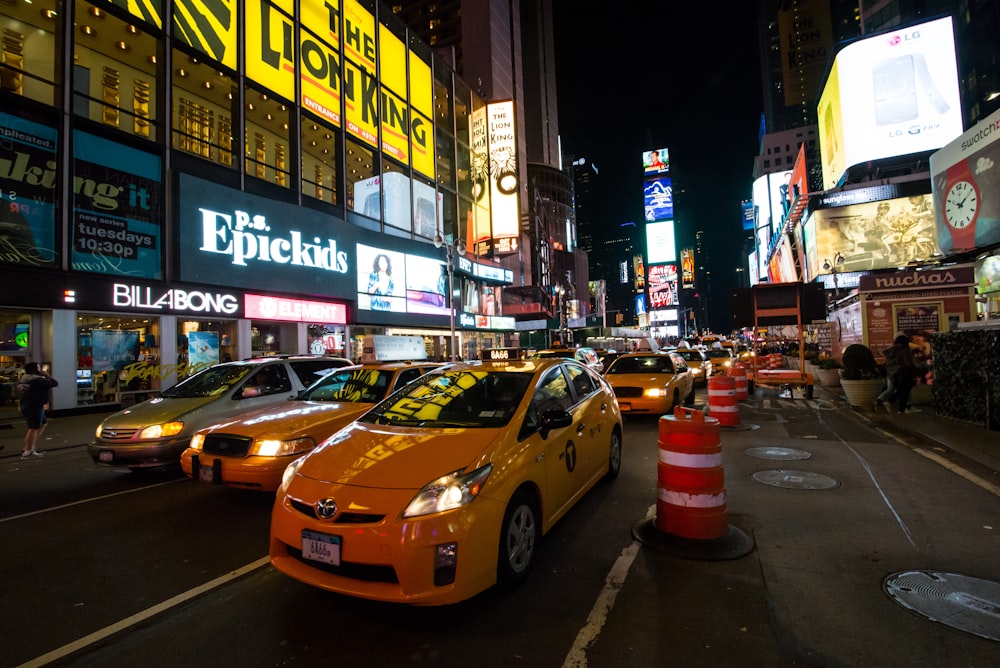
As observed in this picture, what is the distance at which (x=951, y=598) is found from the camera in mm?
3078

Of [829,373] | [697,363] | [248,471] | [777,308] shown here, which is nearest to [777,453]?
[248,471]

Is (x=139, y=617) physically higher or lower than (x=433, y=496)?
lower

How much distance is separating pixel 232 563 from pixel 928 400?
47.5ft

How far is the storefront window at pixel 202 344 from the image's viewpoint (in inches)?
623

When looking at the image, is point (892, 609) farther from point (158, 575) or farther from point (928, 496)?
point (158, 575)

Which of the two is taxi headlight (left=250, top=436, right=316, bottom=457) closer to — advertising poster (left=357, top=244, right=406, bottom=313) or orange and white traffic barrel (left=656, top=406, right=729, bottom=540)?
orange and white traffic barrel (left=656, top=406, right=729, bottom=540)

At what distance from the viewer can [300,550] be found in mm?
3090

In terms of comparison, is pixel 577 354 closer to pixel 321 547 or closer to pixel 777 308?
pixel 777 308

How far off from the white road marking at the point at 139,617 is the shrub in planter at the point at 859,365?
504 inches

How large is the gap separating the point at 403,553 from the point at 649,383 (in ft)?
27.7

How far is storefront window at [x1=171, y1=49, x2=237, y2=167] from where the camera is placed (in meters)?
17.5

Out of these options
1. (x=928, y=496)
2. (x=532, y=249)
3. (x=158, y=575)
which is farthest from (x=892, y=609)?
(x=532, y=249)

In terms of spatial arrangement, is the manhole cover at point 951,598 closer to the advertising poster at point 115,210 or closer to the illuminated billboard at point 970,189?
the advertising poster at point 115,210

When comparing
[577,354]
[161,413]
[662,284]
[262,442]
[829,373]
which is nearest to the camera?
[262,442]
